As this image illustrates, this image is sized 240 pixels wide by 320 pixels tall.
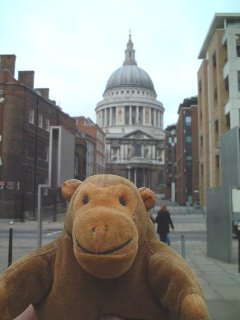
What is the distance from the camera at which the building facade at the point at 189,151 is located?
203ft

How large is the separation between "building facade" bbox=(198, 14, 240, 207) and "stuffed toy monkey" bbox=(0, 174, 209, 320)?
26.8m

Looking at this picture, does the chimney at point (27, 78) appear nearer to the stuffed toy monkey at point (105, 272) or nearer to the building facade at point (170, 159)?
the stuffed toy monkey at point (105, 272)

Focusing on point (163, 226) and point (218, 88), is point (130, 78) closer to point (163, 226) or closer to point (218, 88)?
point (218, 88)

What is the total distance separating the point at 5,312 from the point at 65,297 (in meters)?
0.40

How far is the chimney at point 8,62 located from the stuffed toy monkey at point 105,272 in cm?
3294

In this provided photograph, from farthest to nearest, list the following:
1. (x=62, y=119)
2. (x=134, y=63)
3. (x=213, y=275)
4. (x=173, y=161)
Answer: (x=134, y=63), (x=173, y=161), (x=62, y=119), (x=213, y=275)

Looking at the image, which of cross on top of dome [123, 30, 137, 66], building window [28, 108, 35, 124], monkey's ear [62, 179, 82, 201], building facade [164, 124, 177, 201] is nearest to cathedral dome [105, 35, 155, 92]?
cross on top of dome [123, 30, 137, 66]

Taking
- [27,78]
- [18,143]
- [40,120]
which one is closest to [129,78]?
[27,78]

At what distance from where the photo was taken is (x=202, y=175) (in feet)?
151

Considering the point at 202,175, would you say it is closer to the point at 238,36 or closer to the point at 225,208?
the point at 238,36

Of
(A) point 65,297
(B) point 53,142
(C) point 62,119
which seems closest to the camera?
(A) point 65,297

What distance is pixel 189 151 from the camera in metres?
64.8

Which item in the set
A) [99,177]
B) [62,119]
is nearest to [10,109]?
[62,119]

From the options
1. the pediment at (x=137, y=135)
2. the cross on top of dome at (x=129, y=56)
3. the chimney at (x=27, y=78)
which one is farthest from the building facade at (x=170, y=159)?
the chimney at (x=27, y=78)
